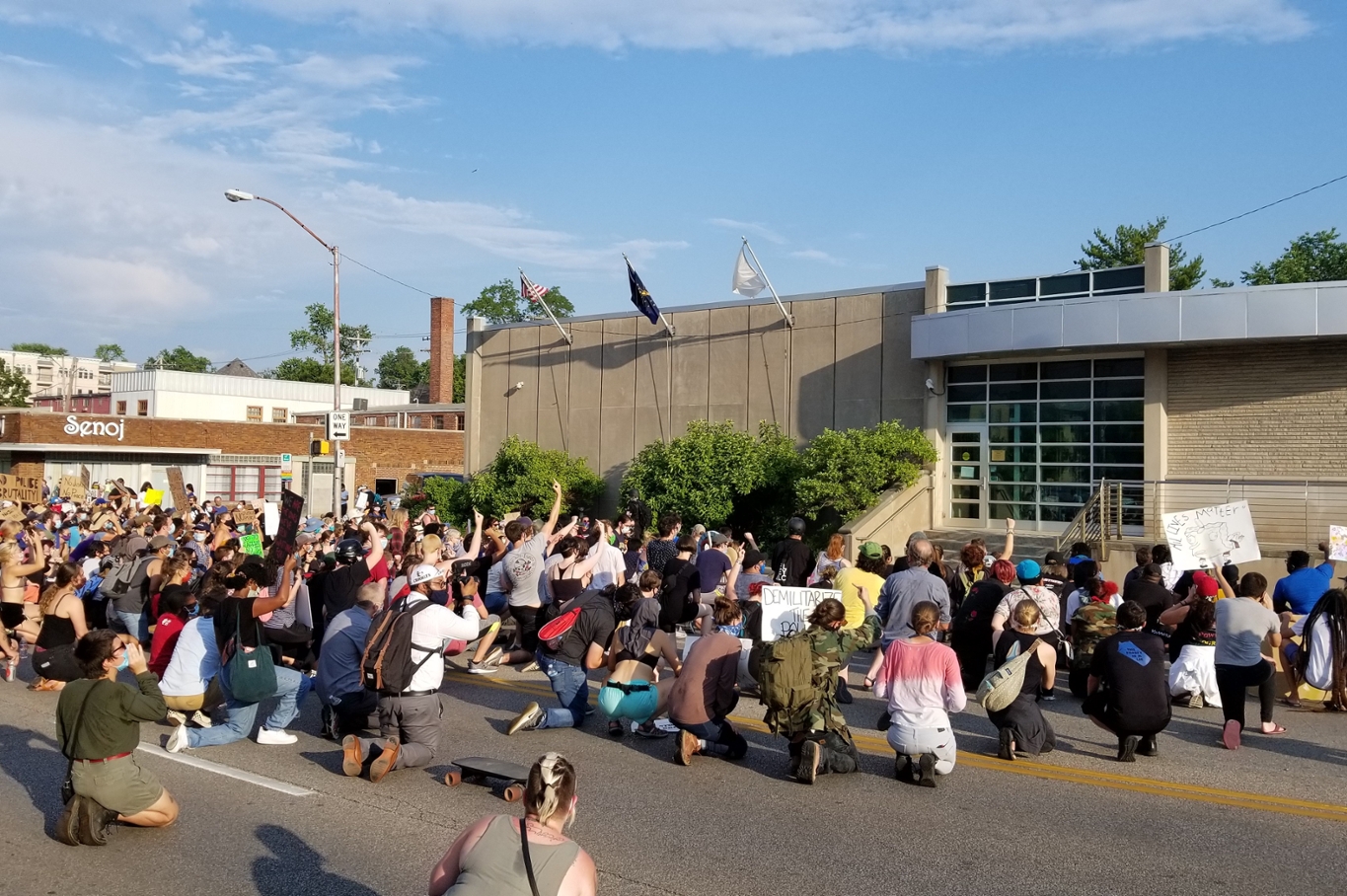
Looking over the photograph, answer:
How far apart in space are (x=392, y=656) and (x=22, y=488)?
3209 centimetres

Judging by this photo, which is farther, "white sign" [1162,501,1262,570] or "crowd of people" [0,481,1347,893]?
"white sign" [1162,501,1262,570]

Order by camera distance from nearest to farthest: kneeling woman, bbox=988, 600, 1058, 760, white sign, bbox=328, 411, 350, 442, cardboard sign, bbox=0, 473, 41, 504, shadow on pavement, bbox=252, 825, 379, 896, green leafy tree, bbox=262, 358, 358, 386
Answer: shadow on pavement, bbox=252, 825, 379, 896, kneeling woman, bbox=988, 600, 1058, 760, white sign, bbox=328, 411, 350, 442, cardboard sign, bbox=0, 473, 41, 504, green leafy tree, bbox=262, 358, 358, 386

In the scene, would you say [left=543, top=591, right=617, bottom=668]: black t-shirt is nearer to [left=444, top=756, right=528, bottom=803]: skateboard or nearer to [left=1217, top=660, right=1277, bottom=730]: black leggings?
[left=444, top=756, right=528, bottom=803]: skateboard

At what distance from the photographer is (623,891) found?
6.37m

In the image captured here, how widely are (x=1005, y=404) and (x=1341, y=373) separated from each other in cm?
628

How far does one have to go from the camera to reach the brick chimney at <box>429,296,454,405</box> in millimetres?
60594

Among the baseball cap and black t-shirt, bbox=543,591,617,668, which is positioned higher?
the baseball cap

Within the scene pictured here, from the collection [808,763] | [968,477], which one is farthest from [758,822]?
[968,477]

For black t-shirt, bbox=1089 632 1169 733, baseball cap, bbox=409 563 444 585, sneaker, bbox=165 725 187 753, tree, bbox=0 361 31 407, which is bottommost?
sneaker, bbox=165 725 187 753

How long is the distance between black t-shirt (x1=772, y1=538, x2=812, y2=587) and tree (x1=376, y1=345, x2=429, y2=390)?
105 metres

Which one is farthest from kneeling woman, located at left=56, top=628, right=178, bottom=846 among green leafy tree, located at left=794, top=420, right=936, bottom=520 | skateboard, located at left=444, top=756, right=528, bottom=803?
green leafy tree, located at left=794, top=420, right=936, bottom=520

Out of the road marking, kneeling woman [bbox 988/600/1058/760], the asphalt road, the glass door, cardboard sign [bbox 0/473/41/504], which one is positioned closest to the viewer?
the asphalt road

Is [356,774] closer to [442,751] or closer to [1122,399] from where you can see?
[442,751]

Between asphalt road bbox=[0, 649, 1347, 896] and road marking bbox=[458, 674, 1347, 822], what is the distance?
2 centimetres
